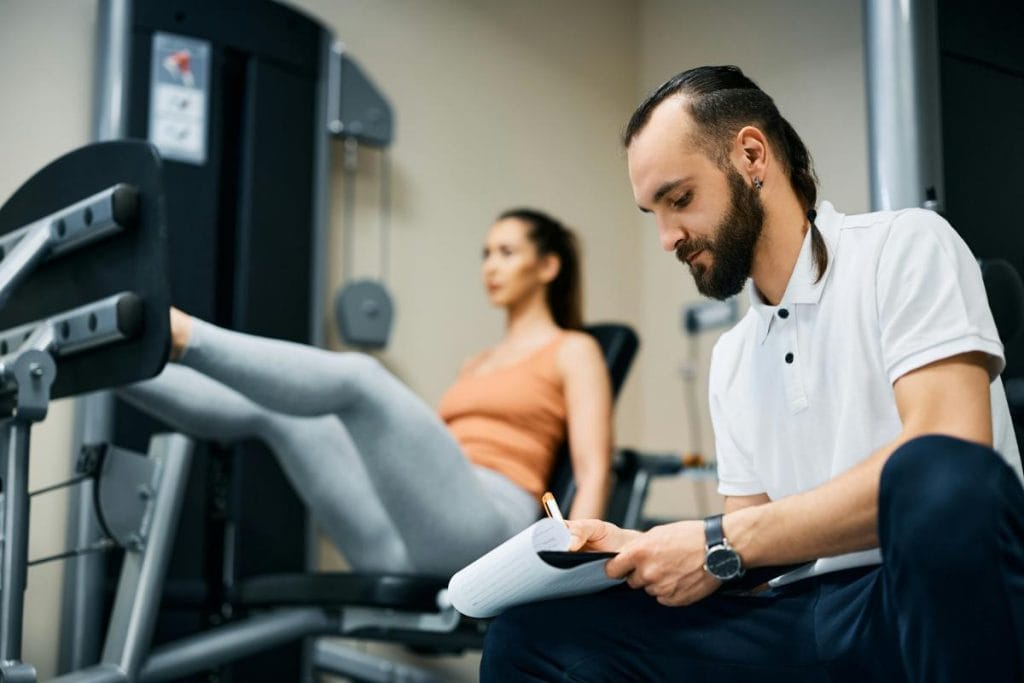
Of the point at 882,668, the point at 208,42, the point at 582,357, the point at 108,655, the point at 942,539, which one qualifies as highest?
the point at 208,42

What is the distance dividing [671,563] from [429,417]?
0.79 m

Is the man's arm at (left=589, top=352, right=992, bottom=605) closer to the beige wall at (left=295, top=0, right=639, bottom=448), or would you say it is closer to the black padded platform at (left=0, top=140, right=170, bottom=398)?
the black padded platform at (left=0, top=140, right=170, bottom=398)

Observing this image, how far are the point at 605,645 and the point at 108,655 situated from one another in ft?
3.19

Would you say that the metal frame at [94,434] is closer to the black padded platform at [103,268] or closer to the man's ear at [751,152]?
the black padded platform at [103,268]

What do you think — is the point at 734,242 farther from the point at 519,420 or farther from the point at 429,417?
the point at 519,420

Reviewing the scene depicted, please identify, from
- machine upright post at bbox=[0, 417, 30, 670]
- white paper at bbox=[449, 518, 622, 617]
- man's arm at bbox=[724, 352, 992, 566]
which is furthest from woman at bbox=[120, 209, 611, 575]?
man's arm at bbox=[724, 352, 992, 566]

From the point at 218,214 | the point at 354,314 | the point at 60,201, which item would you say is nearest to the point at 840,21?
the point at 354,314

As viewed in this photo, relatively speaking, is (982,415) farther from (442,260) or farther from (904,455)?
(442,260)

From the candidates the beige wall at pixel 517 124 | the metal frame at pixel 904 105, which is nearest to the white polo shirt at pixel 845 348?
the metal frame at pixel 904 105

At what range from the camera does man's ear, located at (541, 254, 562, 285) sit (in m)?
2.38

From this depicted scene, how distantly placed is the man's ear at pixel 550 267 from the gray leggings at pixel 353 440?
1.70 ft

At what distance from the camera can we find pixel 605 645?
1062 mm

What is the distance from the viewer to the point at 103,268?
56.4 inches

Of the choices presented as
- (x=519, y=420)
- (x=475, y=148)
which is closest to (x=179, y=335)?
(x=519, y=420)
